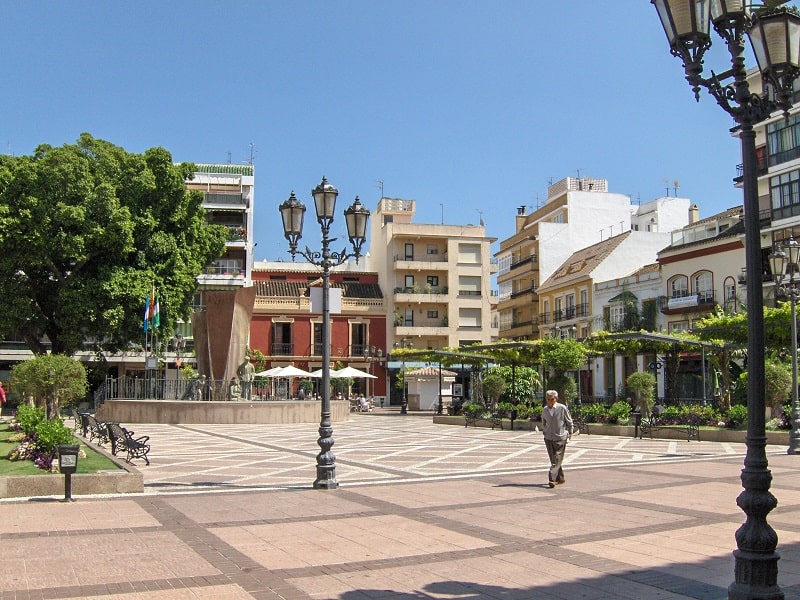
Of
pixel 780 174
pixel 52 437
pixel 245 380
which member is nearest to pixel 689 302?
pixel 780 174

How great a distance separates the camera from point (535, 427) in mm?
28406

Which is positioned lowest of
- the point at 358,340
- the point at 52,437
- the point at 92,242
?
the point at 52,437

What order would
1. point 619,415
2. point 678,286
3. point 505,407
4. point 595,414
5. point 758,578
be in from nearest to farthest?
point 758,578 < point 619,415 < point 595,414 < point 505,407 < point 678,286

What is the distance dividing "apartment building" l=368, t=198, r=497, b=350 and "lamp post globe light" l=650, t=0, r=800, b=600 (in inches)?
2146

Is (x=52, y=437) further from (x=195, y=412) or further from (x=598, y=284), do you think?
(x=598, y=284)

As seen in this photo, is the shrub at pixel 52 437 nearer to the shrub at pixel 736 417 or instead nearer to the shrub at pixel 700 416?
the shrub at pixel 700 416

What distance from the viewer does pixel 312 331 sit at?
59.9 meters

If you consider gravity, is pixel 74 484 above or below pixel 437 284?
below

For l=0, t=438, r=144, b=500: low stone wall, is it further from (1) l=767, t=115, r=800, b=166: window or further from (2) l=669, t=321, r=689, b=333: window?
(2) l=669, t=321, r=689, b=333: window

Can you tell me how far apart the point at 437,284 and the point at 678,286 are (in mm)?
22088

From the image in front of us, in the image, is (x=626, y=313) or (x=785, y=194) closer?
(x=785, y=194)

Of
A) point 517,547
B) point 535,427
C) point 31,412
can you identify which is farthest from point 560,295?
point 517,547

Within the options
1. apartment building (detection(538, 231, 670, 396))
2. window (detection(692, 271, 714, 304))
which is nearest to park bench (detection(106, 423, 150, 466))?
window (detection(692, 271, 714, 304))

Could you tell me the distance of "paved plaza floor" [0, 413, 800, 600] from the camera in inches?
259
